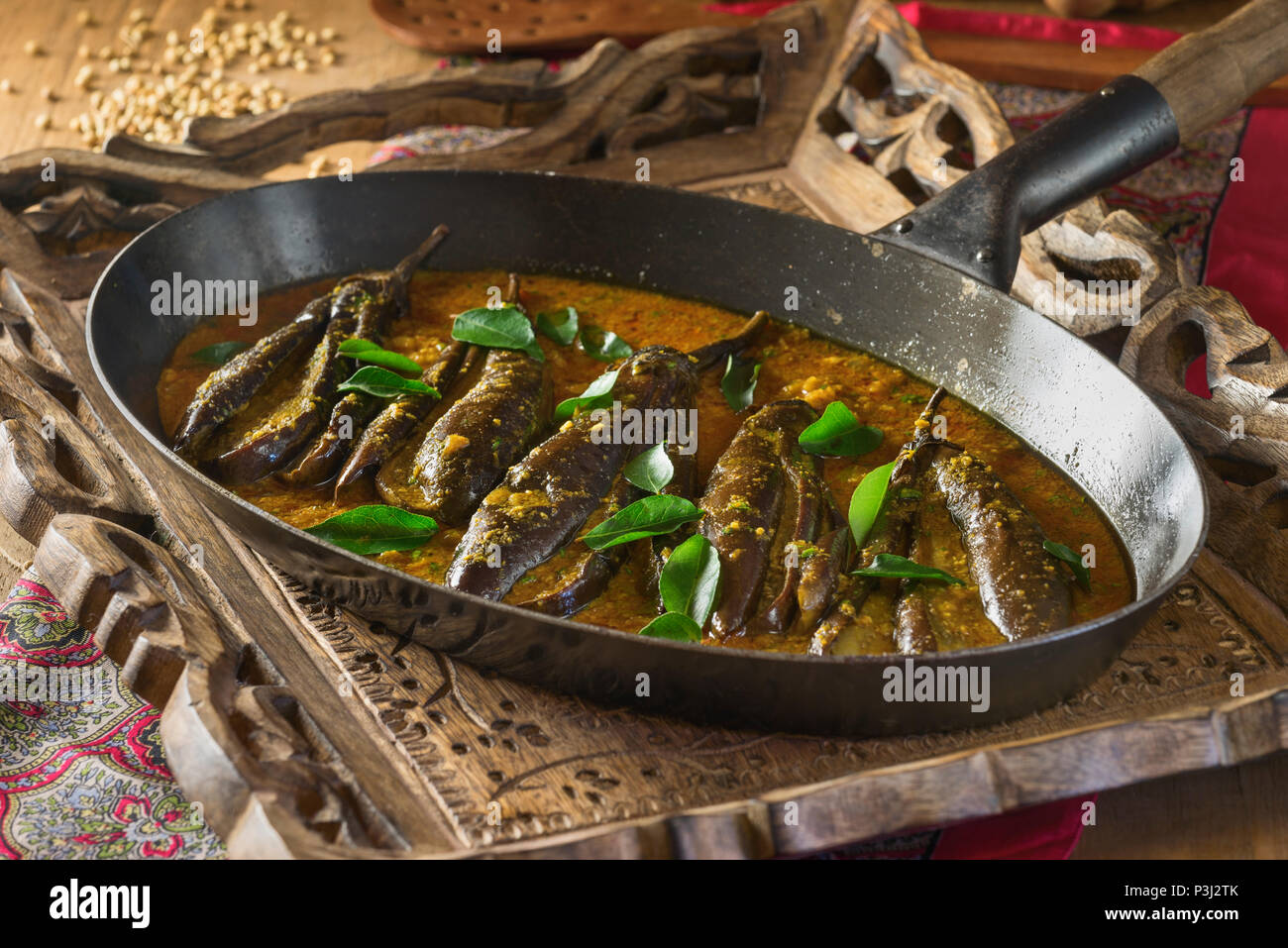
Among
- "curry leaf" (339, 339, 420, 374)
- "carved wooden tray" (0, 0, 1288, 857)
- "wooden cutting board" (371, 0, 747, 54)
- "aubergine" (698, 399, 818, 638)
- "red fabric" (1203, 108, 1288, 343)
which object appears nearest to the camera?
"carved wooden tray" (0, 0, 1288, 857)

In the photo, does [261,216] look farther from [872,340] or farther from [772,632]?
[772,632]

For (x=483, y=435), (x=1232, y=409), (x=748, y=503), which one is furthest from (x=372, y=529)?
(x=1232, y=409)

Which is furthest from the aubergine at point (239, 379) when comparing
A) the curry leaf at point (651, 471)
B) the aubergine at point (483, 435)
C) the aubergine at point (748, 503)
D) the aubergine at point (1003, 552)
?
the aubergine at point (1003, 552)

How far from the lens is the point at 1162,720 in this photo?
169cm

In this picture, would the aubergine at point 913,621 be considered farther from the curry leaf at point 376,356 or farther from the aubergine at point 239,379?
the aubergine at point 239,379

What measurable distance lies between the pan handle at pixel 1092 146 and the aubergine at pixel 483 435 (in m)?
0.84

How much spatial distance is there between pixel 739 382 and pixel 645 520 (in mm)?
622

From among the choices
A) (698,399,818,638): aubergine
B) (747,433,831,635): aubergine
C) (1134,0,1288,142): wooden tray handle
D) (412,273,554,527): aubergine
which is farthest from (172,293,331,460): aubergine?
(1134,0,1288,142): wooden tray handle

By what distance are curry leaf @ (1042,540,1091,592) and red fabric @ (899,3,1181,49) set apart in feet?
8.88

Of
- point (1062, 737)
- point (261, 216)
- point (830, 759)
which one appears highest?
point (261, 216)

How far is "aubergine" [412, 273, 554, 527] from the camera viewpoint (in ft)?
7.47

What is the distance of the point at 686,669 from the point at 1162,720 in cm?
64

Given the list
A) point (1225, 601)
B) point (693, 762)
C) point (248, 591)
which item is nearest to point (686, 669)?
point (693, 762)

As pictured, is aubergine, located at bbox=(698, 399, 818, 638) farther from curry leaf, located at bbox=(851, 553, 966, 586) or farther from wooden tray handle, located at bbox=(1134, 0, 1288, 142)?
wooden tray handle, located at bbox=(1134, 0, 1288, 142)
